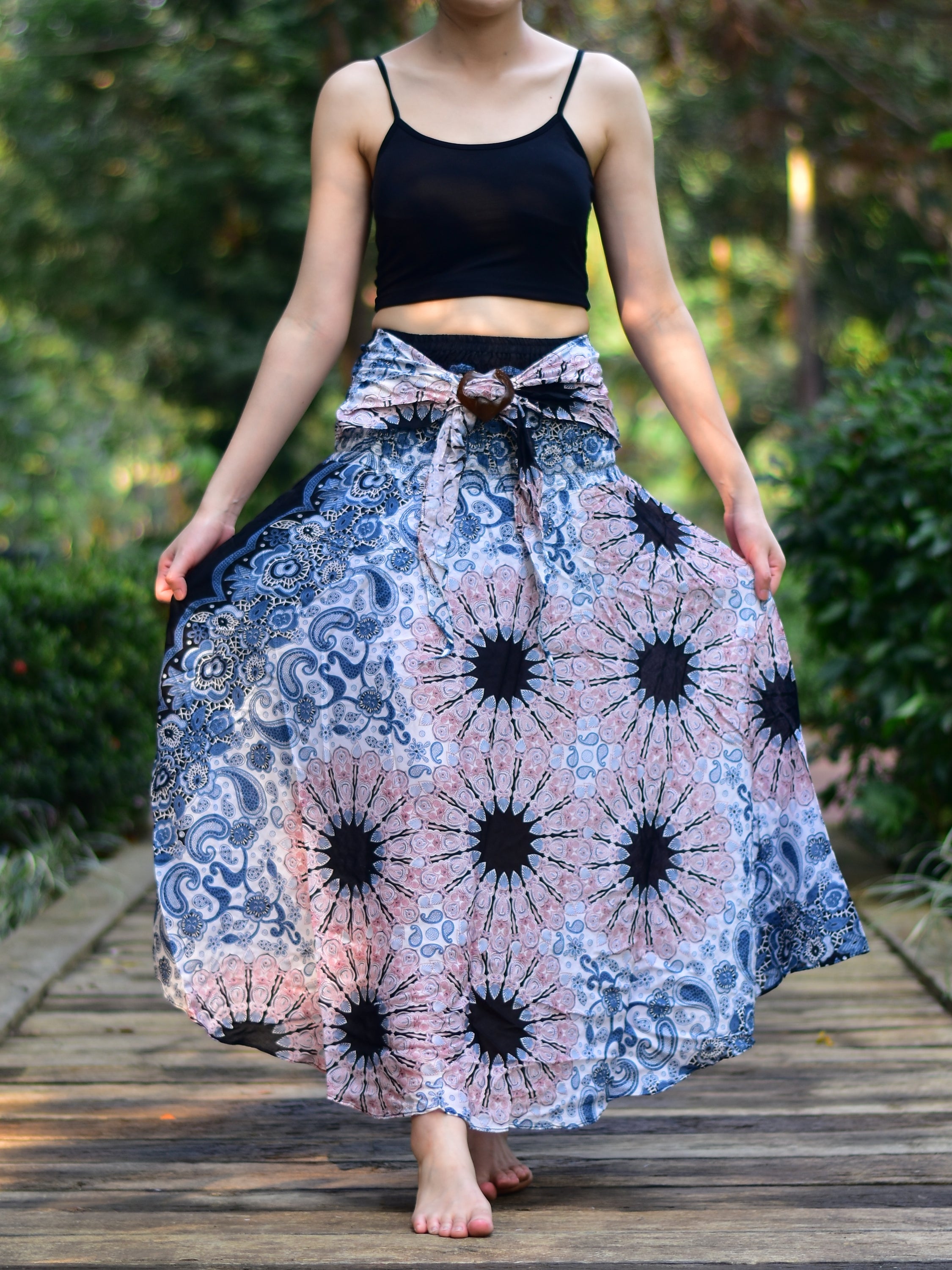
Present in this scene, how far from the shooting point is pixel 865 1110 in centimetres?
263

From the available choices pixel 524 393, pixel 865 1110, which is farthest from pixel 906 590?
pixel 524 393

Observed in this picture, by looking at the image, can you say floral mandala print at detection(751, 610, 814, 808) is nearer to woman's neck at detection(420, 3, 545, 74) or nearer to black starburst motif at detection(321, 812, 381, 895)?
black starburst motif at detection(321, 812, 381, 895)

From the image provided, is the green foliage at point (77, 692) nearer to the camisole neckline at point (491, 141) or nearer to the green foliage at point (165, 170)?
the camisole neckline at point (491, 141)

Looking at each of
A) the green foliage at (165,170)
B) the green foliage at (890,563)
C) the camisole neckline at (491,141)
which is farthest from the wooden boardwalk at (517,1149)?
the green foliage at (165,170)

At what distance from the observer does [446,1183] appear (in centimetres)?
210

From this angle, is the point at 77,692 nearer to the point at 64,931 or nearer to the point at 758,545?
the point at 64,931

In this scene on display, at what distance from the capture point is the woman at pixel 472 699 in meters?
2.14

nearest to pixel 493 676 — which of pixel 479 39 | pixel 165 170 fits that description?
pixel 479 39

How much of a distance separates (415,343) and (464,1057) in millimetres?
1109

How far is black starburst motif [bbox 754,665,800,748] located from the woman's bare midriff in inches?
26.2

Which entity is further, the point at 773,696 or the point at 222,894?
the point at 773,696

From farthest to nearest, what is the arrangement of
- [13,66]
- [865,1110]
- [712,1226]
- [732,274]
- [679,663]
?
1. [732,274]
2. [13,66]
3. [865,1110]
4. [679,663]
5. [712,1226]

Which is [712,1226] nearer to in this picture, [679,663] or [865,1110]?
[865,1110]

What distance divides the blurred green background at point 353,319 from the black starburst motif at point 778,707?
1843mm
